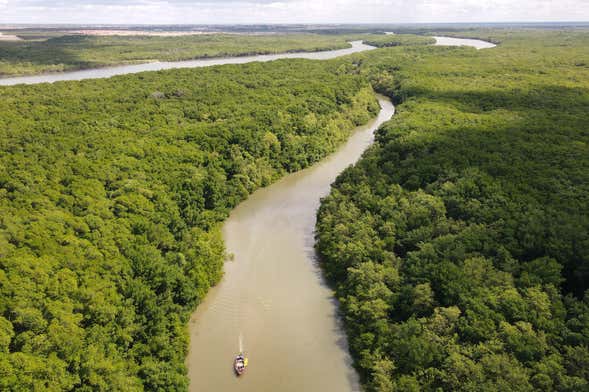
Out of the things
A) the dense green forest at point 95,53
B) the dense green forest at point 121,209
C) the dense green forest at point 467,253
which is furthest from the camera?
the dense green forest at point 95,53

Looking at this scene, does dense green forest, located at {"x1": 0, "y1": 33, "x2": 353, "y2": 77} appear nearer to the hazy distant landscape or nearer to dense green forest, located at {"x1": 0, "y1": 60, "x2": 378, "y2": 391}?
dense green forest, located at {"x1": 0, "y1": 60, "x2": 378, "y2": 391}

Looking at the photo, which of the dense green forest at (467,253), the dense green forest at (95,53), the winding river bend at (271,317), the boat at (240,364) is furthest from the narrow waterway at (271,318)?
the dense green forest at (95,53)

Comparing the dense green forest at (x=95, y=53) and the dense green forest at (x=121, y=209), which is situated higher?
the dense green forest at (x=95, y=53)

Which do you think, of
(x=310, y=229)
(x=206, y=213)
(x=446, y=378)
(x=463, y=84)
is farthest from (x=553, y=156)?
(x=463, y=84)

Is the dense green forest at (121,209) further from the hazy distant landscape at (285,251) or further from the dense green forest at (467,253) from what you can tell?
the dense green forest at (467,253)

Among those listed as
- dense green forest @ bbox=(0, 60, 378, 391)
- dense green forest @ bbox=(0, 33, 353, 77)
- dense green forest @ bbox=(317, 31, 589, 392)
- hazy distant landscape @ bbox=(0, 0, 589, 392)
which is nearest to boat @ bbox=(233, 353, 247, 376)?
hazy distant landscape @ bbox=(0, 0, 589, 392)

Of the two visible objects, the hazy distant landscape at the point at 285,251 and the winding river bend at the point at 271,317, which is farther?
the winding river bend at the point at 271,317

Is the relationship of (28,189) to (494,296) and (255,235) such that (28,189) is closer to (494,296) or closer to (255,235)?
(255,235)
